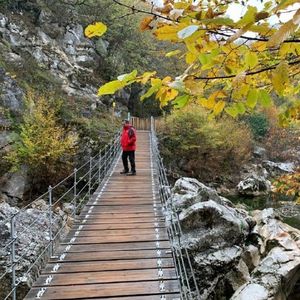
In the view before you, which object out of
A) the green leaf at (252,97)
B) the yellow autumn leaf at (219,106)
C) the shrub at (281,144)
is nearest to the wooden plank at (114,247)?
the yellow autumn leaf at (219,106)

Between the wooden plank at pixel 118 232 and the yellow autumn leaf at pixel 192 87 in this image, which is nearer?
the yellow autumn leaf at pixel 192 87

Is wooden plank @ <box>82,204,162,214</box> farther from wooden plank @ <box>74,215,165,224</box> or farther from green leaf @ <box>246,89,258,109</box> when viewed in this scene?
green leaf @ <box>246,89,258,109</box>

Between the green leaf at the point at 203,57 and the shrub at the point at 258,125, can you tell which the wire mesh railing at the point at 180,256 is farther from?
the shrub at the point at 258,125

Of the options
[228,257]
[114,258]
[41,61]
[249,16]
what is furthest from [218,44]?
[41,61]

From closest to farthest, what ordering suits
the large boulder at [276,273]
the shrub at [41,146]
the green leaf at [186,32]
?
the green leaf at [186,32] < the large boulder at [276,273] < the shrub at [41,146]

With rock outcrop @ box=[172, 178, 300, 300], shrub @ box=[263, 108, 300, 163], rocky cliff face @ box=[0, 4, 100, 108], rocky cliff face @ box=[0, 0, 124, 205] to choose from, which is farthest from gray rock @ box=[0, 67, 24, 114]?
shrub @ box=[263, 108, 300, 163]

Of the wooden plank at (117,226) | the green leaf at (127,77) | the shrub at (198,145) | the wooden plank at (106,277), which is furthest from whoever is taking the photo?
the shrub at (198,145)

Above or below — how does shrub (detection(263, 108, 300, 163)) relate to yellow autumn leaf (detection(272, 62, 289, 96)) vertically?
below

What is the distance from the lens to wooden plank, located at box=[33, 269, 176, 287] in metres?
4.64

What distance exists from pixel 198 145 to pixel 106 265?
58.5 feet

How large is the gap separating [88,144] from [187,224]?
11351 millimetres

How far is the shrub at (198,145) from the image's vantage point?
73.5 ft

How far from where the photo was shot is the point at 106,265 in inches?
203

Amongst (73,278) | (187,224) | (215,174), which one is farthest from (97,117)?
(73,278)
